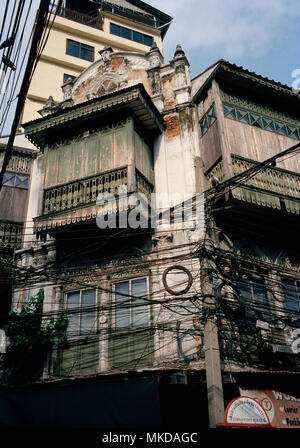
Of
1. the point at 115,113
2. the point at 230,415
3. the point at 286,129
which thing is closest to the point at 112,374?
the point at 230,415

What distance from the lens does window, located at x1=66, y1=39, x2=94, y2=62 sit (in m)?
23.3

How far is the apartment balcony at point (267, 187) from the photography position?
402 inches

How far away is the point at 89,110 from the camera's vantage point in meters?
11.9

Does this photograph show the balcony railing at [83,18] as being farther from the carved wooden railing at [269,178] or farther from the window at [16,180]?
the carved wooden railing at [269,178]

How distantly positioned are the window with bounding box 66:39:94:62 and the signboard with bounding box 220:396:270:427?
21.2 metres

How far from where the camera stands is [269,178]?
35.5ft

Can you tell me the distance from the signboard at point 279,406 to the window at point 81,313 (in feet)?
13.3

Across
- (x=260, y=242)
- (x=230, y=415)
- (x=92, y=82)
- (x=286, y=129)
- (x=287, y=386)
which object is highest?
(x=92, y=82)

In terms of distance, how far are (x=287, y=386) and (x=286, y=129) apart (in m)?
7.12

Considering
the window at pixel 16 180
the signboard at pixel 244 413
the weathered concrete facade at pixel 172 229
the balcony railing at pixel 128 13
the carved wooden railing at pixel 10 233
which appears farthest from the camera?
the balcony railing at pixel 128 13

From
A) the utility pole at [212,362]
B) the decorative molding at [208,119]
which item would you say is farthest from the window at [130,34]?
the utility pole at [212,362]
